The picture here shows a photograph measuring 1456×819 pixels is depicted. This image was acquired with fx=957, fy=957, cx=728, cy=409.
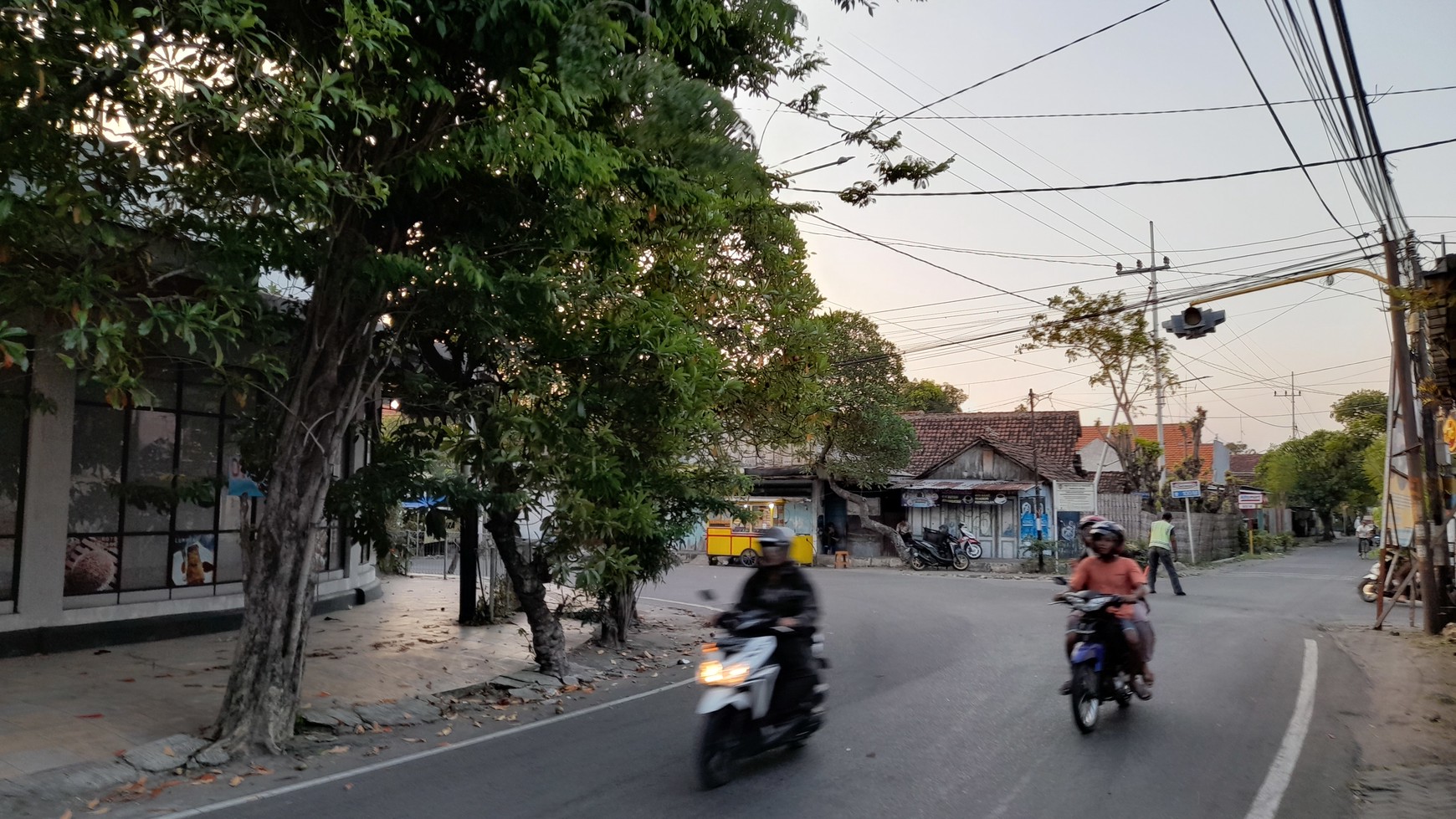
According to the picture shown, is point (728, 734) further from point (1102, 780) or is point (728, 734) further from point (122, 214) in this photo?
point (122, 214)

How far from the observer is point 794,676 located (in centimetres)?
680

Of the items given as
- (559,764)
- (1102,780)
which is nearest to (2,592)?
(559,764)

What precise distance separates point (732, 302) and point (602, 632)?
15.7 feet

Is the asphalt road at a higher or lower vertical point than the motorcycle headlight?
lower

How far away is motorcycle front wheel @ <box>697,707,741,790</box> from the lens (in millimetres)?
6051

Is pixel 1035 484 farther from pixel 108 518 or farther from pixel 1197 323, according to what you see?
pixel 108 518

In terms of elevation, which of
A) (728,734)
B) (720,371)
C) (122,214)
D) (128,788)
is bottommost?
→ (128,788)

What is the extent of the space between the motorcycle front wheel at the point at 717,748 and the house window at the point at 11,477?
8.98 metres

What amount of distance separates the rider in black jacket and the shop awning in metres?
27.3

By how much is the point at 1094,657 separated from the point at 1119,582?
780mm

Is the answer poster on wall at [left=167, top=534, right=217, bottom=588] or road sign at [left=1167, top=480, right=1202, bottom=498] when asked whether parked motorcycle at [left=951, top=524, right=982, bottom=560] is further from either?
poster on wall at [left=167, top=534, right=217, bottom=588]

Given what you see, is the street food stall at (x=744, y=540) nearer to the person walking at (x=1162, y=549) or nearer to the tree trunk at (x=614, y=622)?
the person walking at (x=1162, y=549)

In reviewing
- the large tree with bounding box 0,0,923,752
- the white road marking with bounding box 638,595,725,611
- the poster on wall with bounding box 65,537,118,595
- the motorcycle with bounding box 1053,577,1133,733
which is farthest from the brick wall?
the poster on wall with bounding box 65,537,118,595

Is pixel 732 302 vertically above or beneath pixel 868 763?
above
